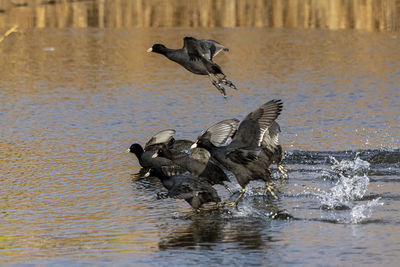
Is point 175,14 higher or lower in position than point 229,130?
higher

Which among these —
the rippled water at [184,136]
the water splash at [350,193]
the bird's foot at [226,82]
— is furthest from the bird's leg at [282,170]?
the bird's foot at [226,82]

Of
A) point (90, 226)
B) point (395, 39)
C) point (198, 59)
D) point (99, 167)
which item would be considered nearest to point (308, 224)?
point (90, 226)

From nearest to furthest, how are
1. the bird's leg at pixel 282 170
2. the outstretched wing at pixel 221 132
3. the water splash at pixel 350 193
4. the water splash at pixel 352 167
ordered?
the water splash at pixel 350 193 → the outstretched wing at pixel 221 132 → the bird's leg at pixel 282 170 → the water splash at pixel 352 167

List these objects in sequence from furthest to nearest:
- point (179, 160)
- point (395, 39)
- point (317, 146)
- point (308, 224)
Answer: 1. point (395, 39)
2. point (317, 146)
3. point (179, 160)
4. point (308, 224)

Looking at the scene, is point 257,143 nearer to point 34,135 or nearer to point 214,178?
point 214,178

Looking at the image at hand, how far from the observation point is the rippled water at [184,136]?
9.44 metres

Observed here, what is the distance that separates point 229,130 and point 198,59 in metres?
1.09

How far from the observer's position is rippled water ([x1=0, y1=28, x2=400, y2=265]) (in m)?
9.44

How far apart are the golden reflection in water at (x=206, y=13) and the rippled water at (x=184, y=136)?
171cm

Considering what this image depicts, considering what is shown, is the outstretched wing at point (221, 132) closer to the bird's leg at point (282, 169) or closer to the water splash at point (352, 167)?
the bird's leg at point (282, 169)

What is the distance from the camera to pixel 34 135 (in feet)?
52.3

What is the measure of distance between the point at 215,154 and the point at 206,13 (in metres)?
21.6

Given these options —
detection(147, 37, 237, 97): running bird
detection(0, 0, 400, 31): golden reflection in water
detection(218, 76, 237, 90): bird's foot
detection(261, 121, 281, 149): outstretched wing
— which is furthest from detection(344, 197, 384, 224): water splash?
detection(0, 0, 400, 31): golden reflection in water

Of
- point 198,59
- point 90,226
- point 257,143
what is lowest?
point 90,226
